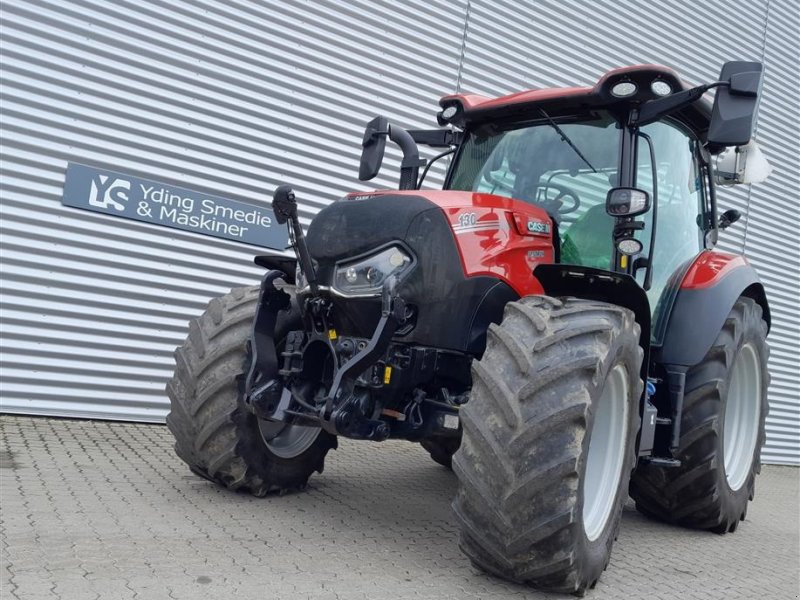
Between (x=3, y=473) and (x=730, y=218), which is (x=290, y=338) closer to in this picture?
(x=3, y=473)

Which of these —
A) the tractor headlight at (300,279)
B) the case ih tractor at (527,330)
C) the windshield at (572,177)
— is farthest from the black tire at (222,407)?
the windshield at (572,177)

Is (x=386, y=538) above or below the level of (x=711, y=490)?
below

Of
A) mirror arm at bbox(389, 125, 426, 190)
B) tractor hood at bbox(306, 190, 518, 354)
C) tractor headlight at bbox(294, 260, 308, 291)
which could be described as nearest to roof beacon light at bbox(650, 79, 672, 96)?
tractor hood at bbox(306, 190, 518, 354)

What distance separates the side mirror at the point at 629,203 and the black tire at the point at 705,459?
1.26 m

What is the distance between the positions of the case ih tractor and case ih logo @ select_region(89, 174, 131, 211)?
264cm

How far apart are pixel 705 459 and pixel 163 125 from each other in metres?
5.20

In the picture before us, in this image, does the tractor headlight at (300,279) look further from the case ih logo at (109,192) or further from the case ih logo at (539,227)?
the case ih logo at (109,192)

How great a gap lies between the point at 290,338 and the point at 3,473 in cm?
196

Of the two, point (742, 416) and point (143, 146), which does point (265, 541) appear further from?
point (143, 146)

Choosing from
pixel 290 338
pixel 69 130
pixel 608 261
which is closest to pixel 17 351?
pixel 69 130

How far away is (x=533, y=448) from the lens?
3.21 m

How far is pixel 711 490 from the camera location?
4875 mm

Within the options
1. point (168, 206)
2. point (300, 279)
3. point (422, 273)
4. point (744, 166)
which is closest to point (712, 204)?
point (744, 166)

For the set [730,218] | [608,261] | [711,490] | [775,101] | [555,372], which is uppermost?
[775,101]
